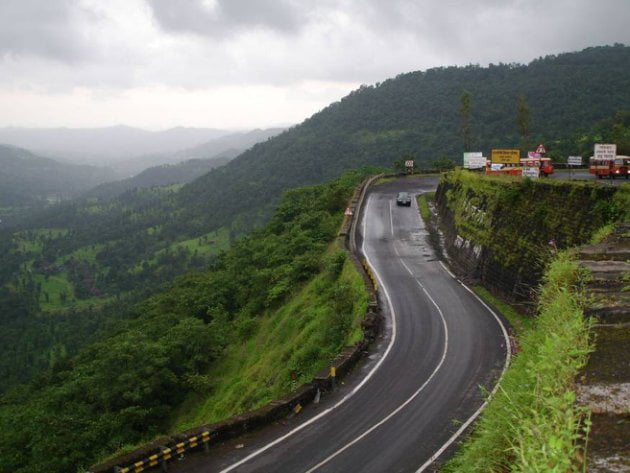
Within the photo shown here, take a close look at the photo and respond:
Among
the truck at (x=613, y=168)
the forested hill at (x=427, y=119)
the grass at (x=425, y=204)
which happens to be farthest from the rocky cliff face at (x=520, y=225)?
the forested hill at (x=427, y=119)

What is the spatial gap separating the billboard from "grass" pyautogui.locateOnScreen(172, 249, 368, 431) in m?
12.8

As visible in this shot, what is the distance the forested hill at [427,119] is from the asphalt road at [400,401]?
79.4m

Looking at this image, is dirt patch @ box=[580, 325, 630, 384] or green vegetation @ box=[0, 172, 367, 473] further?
green vegetation @ box=[0, 172, 367, 473]

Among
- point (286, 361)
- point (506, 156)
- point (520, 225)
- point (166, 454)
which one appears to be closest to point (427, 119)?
point (506, 156)

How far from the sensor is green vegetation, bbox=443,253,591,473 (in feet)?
14.7

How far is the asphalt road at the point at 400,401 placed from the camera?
37.3 ft

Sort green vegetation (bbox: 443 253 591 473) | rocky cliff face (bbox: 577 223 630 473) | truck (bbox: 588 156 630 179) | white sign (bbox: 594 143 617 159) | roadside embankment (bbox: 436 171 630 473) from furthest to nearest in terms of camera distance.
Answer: truck (bbox: 588 156 630 179), white sign (bbox: 594 143 617 159), rocky cliff face (bbox: 577 223 630 473), roadside embankment (bbox: 436 171 630 473), green vegetation (bbox: 443 253 591 473)

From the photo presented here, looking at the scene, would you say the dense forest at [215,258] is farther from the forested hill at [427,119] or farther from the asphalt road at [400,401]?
the asphalt road at [400,401]

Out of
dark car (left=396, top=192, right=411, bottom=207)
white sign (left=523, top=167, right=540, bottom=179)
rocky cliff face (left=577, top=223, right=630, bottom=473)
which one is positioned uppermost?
white sign (left=523, top=167, right=540, bottom=179)

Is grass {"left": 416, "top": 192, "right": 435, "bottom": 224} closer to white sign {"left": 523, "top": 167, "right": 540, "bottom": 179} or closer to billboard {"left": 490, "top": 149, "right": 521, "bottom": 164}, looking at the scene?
billboard {"left": 490, "top": 149, "right": 521, "bottom": 164}

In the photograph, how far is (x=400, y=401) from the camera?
46.2ft

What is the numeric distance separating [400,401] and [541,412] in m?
9.07

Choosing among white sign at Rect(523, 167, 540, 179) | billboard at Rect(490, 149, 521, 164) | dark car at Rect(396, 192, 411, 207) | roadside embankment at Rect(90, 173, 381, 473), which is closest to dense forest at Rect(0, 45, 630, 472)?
roadside embankment at Rect(90, 173, 381, 473)

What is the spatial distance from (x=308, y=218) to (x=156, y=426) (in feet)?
72.1
